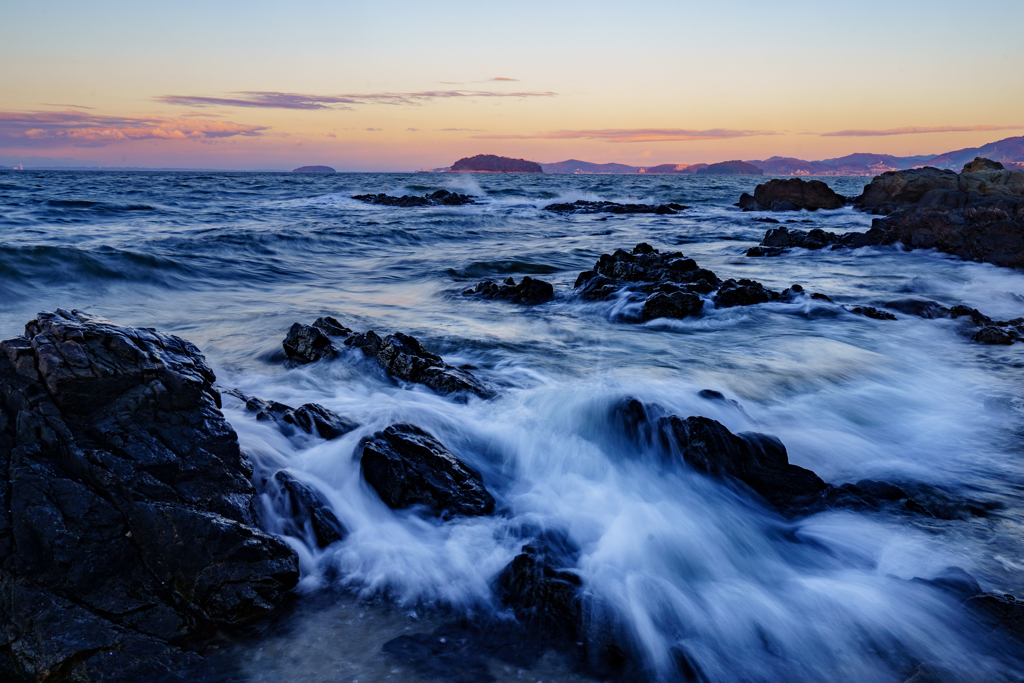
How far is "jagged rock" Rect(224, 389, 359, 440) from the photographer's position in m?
4.70

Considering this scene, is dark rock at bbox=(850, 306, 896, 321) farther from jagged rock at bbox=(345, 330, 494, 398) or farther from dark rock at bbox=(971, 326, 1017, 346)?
jagged rock at bbox=(345, 330, 494, 398)

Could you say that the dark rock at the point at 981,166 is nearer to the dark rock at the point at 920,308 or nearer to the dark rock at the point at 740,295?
the dark rock at the point at 920,308

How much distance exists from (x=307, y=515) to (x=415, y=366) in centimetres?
273

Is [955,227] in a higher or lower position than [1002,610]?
higher

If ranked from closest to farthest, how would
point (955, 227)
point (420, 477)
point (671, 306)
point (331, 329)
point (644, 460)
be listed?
1. point (420, 477)
2. point (644, 460)
3. point (331, 329)
4. point (671, 306)
5. point (955, 227)

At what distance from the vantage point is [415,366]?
20.5ft

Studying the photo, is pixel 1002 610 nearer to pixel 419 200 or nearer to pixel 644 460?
pixel 644 460

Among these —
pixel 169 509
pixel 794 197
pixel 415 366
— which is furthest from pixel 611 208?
pixel 169 509

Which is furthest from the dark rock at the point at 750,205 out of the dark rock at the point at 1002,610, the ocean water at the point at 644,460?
the dark rock at the point at 1002,610

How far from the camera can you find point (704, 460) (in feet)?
14.5

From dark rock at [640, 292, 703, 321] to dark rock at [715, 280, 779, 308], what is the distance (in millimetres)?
603

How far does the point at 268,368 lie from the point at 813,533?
5827 millimetres

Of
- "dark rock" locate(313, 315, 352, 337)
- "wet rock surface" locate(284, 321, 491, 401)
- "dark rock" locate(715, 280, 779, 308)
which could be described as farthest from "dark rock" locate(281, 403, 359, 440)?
"dark rock" locate(715, 280, 779, 308)

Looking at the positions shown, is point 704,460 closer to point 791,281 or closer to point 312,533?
point 312,533
